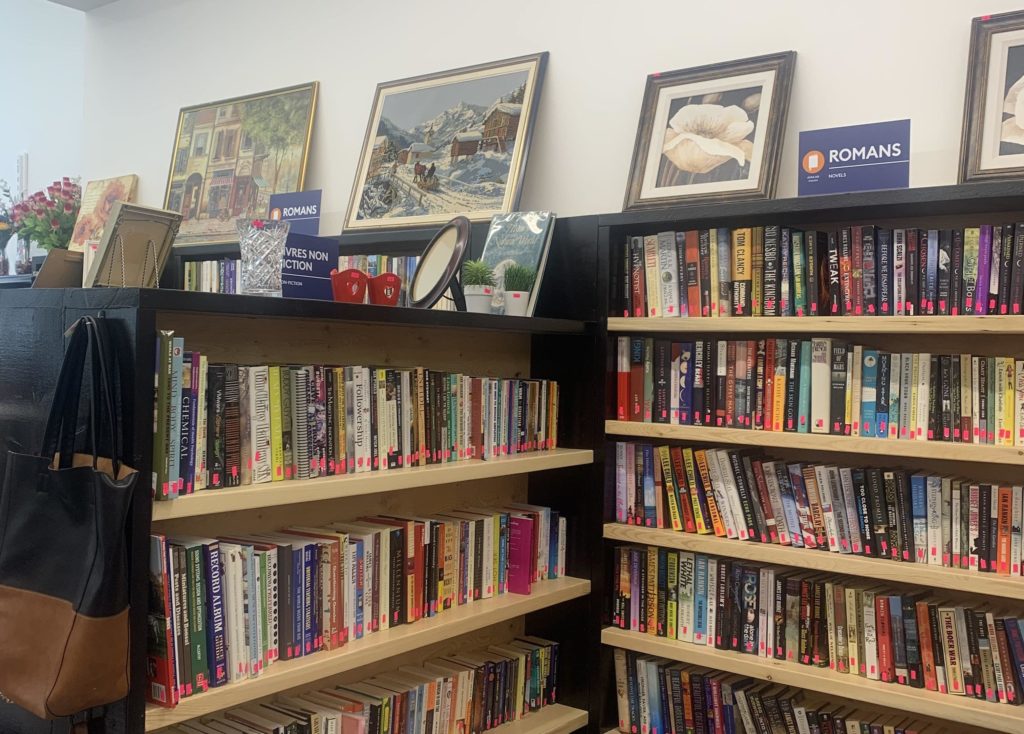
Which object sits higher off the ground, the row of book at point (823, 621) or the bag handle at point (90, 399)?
the bag handle at point (90, 399)

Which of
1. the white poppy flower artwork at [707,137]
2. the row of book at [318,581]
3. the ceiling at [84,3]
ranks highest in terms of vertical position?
the ceiling at [84,3]

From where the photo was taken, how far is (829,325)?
2.10m

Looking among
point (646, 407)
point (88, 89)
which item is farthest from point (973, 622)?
point (88, 89)

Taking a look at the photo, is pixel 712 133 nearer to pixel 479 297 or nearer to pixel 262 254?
pixel 479 297

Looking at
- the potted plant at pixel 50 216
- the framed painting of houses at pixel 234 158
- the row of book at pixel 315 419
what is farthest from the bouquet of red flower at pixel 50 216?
the row of book at pixel 315 419

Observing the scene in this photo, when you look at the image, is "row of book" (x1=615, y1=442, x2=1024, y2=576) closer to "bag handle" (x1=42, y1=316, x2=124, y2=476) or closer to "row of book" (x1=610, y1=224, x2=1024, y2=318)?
"row of book" (x1=610, y1=224, x2=1024, y2=318)

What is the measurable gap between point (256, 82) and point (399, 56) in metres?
0.75

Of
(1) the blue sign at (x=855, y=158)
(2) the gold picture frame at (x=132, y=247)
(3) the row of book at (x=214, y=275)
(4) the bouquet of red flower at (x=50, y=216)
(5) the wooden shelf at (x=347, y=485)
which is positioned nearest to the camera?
(5) the wooden shelf at (x=347, y=485)

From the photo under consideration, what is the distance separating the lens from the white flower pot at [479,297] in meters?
2.38

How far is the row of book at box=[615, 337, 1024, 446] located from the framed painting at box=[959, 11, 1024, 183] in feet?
1.42

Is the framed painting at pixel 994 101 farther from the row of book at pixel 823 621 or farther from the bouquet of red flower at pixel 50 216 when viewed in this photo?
the bouquet of red flower at pixel 50 216

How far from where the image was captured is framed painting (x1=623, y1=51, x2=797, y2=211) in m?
Answer: 2.35

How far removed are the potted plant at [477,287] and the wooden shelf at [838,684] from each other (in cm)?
93

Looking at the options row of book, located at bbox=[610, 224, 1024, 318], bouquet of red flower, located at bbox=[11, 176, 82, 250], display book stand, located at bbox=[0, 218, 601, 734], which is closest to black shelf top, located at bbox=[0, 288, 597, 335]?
display book stand, located at bbox=[0, 218, 601, 734]
